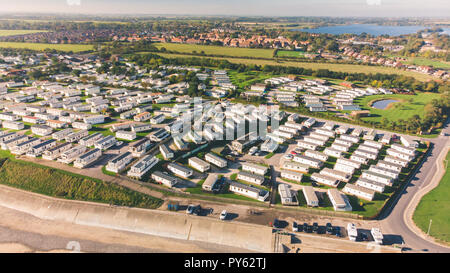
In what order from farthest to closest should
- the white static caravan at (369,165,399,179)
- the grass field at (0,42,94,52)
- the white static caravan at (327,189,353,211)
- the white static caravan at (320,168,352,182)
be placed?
the grass field at (0,42,94,52) → the white static caravan at (369,165,399,179) → the white static caravan at (320,168,352,182) → the white static caravan at (327,189,353,211)

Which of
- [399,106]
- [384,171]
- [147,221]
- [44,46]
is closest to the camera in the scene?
[147,221]

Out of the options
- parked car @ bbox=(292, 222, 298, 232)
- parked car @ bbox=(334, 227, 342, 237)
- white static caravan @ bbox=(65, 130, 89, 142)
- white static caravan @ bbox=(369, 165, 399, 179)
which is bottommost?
parked car @ bbox=(334, 227, 342, 237)

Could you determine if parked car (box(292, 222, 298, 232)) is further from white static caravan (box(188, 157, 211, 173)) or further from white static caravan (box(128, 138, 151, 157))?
white static caravan (box(128, 138, 151, 157))

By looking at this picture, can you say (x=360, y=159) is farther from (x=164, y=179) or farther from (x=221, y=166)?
(x=164, y=179)

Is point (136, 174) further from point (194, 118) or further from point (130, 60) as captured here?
point (130, 60)

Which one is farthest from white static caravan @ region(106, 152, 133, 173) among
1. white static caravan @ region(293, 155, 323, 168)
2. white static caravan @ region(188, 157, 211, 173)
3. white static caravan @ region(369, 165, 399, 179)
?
white static caravan @ region(369, 165, 399, 179)

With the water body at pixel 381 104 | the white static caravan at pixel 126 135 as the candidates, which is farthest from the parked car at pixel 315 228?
the water body at pixel 381 104

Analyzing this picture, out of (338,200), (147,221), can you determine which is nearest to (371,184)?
(338,200)
